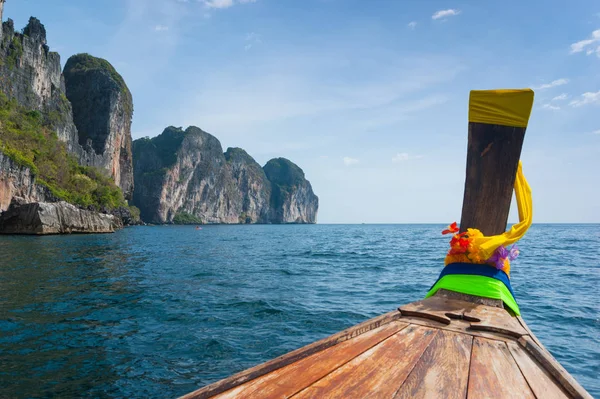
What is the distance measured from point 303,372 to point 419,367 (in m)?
0.65

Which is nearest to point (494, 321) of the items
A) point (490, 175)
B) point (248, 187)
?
point (490, 175)

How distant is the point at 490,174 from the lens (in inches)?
138

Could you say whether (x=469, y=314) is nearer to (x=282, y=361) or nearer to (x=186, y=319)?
(x=282, y=361)

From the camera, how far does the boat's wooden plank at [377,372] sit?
1741mm

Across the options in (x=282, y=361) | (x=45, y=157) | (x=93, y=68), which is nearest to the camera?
(x=282, y=361)

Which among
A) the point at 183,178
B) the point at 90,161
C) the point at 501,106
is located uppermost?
the point at 183,178

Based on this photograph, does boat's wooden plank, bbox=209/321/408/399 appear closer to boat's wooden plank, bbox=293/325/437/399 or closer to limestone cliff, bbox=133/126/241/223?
boat's wooden plank, bbox=293/325/437/399

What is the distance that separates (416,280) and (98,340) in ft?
32.0

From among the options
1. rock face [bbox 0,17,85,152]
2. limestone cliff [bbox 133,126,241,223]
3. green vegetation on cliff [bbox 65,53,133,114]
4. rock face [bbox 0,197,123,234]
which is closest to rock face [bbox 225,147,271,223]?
limestone cliff [bbox 133,126,241,223]

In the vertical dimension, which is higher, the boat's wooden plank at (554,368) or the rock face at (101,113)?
the rock face at (101,113)

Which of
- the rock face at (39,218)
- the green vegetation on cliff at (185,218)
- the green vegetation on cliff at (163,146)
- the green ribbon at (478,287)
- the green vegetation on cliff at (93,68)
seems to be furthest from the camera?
the green vegetation on cliff at (163,146)

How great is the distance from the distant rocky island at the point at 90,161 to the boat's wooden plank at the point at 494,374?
137 ft

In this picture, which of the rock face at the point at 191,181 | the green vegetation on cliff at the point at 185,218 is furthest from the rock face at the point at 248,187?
the green vegetation on cliff at the point at 185,218

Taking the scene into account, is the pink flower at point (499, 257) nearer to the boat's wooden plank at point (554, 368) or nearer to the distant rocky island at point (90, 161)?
the boat's wooden plank at point (554, 368)
